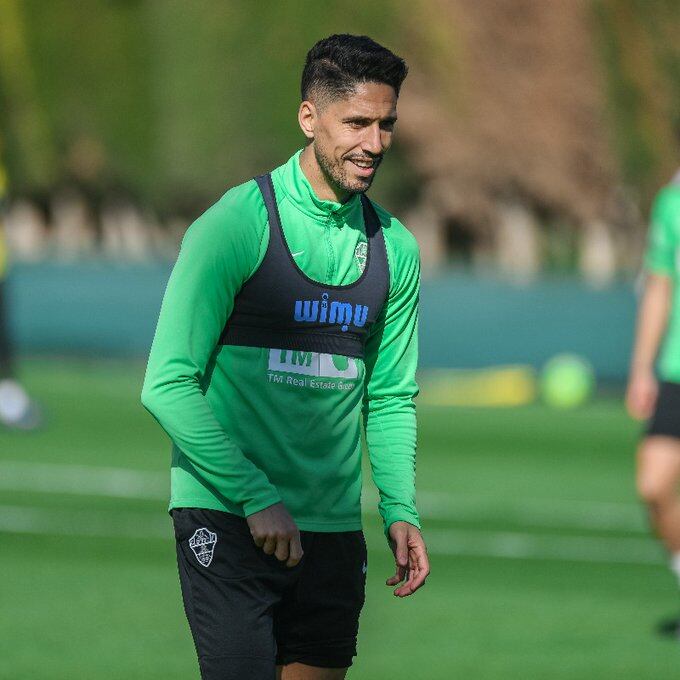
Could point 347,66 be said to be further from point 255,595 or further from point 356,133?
point 255,595

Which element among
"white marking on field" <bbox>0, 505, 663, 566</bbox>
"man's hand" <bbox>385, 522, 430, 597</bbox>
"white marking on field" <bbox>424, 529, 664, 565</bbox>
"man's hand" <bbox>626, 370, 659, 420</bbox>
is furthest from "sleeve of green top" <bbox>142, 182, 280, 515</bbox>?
"white marking on field" <bbox>424, 529, 664, 565</bbox>

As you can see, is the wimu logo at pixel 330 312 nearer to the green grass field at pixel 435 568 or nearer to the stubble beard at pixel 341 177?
the stubble beard at pixel 341 177

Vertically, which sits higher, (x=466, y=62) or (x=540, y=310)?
(x=466, y=62)

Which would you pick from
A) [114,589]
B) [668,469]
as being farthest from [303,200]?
[114,589]

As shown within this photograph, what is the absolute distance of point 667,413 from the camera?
8.38 m

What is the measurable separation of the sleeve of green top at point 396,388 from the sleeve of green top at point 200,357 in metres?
0.54

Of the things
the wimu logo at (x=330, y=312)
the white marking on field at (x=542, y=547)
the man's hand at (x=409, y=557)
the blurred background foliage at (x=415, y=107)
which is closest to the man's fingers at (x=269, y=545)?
the man's hand at (x=409, y=557)

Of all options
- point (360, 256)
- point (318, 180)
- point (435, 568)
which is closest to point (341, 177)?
point (318, 180)

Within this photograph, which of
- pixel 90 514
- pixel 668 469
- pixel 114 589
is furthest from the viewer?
pixel 90 514

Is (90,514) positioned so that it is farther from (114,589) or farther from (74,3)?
(74,3)

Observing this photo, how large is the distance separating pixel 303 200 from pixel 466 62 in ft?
166

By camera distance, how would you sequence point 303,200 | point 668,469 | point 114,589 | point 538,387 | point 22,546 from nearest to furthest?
point 303,200
point 668,469
point 114,589
point 22,546
point 538,387

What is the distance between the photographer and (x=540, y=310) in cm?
2470

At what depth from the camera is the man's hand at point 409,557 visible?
4844 millimetres
